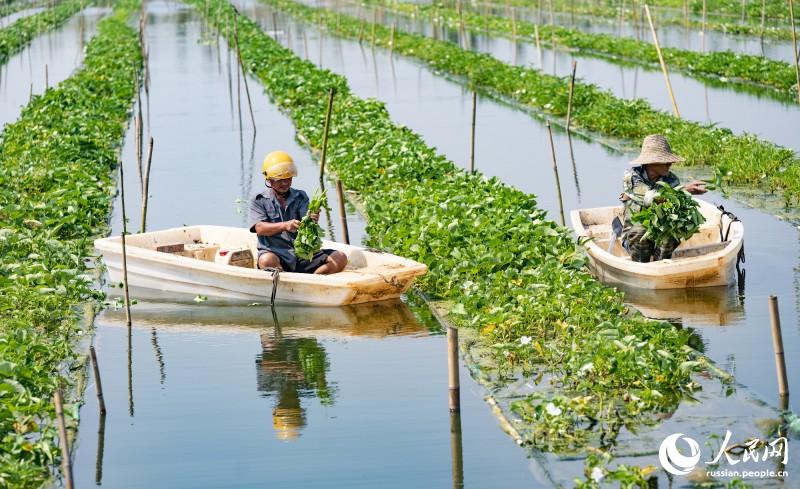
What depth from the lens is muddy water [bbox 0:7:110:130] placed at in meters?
27.8

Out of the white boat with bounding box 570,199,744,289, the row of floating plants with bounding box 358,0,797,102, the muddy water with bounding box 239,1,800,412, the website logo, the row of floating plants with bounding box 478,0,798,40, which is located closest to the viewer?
the website logo

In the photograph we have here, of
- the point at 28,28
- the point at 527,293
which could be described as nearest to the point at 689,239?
the point at 527,293

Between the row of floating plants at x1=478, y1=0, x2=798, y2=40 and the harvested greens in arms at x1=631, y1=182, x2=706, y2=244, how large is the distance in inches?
829

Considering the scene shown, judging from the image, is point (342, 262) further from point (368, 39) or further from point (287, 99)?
point (368, 39)

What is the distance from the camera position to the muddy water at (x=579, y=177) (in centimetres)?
977

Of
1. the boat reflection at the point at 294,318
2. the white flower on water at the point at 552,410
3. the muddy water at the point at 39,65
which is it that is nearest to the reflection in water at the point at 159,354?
the boat reflection at the point at 294,318

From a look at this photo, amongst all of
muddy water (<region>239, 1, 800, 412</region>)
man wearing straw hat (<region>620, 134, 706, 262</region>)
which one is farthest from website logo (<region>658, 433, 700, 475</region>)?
man wearing straw hat (<region>620, 134, 706, 262</region>)

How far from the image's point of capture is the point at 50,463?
7.34 meters

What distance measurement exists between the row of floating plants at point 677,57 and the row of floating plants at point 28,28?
14.1m

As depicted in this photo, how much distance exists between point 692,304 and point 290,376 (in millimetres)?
3518

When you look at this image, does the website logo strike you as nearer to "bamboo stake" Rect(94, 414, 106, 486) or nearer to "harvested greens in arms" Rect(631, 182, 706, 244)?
"bamboo stake" Rect(94, 414, 106, 486)

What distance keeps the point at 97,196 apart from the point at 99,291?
3.73 m

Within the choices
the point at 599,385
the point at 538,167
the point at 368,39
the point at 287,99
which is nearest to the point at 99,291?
the point at 599,385

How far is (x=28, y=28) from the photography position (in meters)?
45.9
